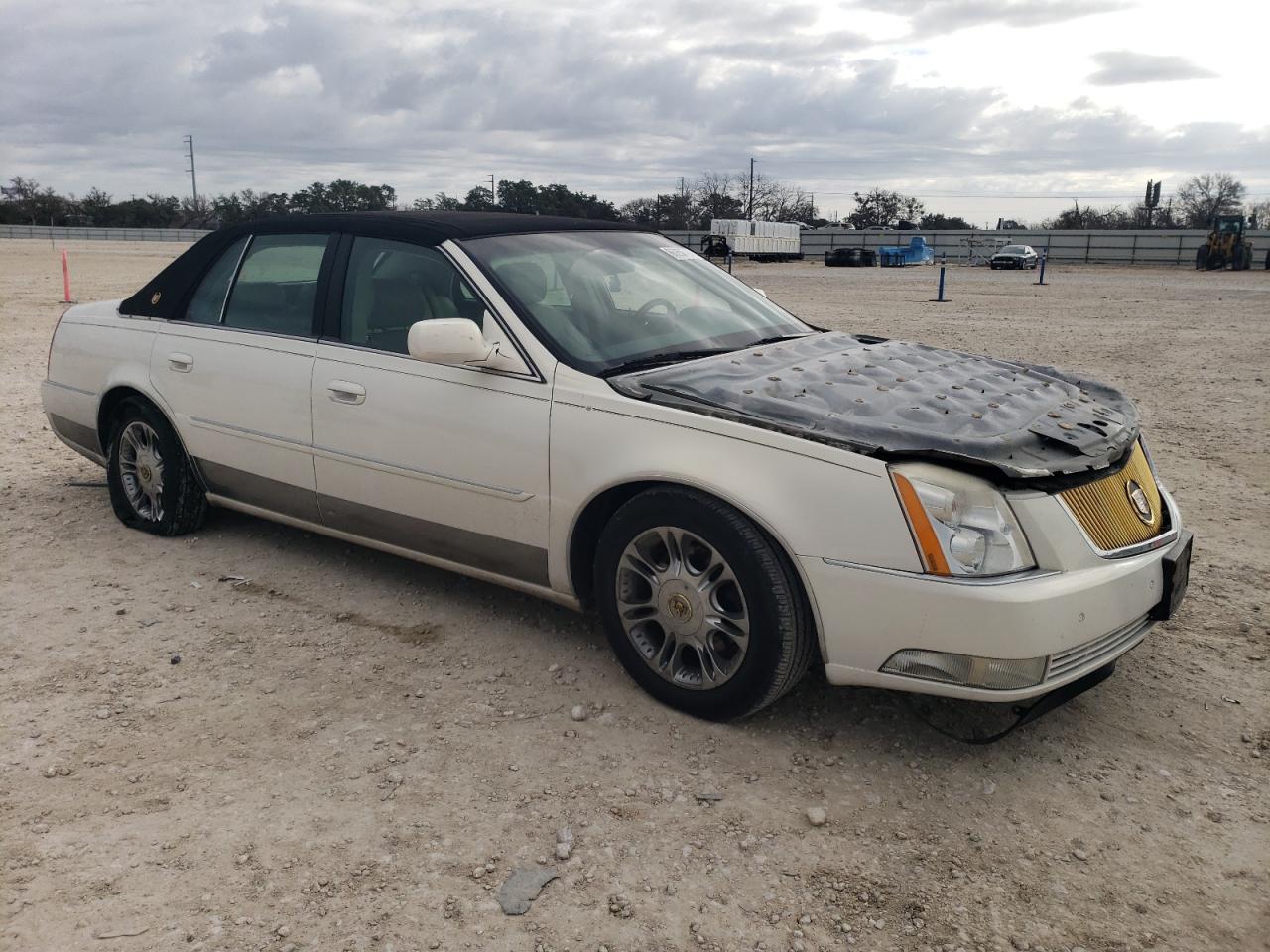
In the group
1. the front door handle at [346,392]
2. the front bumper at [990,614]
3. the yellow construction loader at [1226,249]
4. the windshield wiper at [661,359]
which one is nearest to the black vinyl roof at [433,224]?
the front door handle at [346,392]

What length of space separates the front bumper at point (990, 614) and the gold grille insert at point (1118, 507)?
7 cm

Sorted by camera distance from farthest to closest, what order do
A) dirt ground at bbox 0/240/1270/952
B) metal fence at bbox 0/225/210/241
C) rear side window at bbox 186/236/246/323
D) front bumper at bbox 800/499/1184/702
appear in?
1. metal fence at bbox 0/225/210/241
2. rear side window at bbox 186/236/246/323
3. front bumper at bbox 800/499/1184/702
4. dirt ground at bbox 0/240/1270/952

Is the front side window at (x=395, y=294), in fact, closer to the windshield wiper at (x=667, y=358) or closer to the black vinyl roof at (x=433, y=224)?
the black vinyl roof at (x=433, y=224)

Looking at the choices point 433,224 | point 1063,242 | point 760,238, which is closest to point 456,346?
point 433,224

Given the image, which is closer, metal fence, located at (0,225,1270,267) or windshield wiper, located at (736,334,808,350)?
windshield wiper, located at (736,334,808,350)

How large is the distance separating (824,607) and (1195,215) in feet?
290

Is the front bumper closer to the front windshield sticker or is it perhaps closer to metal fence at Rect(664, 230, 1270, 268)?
the front windshield sticker

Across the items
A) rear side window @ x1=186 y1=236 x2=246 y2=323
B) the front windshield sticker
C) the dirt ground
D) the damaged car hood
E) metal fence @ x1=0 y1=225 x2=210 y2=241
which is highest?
metal fence @ x1=0 y1=225 x2=210 y2=241

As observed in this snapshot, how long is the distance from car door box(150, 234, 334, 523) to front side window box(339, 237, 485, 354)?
0.19 metres

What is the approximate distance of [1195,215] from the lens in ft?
258

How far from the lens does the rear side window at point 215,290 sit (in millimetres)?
4883

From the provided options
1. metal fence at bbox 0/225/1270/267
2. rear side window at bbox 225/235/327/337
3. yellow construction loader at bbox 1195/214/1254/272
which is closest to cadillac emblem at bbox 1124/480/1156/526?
rear side window at bbox 225/235/327/337

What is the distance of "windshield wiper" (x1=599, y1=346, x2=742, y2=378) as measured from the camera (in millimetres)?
3658

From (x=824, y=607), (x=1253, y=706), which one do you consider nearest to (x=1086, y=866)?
(x=824, y=607)
